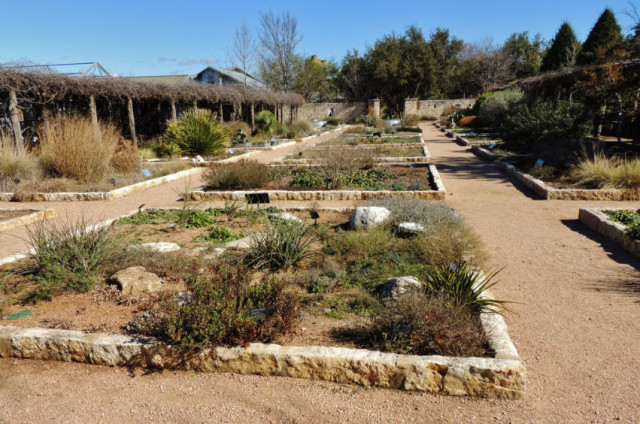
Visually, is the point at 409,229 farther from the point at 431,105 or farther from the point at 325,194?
the point at 431,105

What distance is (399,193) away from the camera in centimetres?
823

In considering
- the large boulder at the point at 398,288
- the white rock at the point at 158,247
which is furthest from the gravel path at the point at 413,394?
the white rock at the point at 158,247

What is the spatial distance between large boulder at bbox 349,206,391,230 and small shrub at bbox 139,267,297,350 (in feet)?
8.11

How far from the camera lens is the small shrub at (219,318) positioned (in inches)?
112

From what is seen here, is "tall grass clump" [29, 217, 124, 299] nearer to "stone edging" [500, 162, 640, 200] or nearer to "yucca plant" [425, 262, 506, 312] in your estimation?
"yucca plant" [425, 262, 506, 312]

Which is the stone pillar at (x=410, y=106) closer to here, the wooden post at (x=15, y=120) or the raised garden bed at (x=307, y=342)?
the wooden post at (x=15, y=120)

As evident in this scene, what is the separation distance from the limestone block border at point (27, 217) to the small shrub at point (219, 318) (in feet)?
16.2

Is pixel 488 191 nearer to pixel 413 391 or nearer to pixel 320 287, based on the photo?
pixel 320 287

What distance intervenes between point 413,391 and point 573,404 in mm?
896

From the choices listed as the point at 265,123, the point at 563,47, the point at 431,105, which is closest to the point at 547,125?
the point at 265,123

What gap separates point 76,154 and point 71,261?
21.3 feet

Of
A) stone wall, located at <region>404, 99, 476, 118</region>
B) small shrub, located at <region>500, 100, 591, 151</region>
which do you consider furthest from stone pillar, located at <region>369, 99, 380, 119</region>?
small shrub, located at <region>500, 100, 591, 151</region>

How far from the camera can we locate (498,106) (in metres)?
22.2

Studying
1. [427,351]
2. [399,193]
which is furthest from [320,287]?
[399,193]
